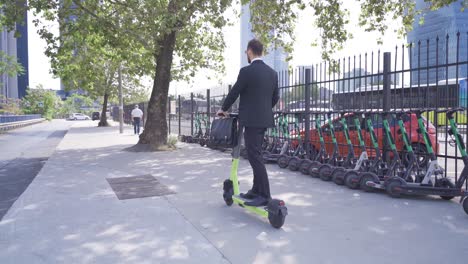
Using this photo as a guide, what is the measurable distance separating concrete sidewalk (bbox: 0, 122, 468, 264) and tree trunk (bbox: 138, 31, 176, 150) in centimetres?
618

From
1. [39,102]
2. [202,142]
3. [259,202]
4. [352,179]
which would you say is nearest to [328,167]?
[352,179]

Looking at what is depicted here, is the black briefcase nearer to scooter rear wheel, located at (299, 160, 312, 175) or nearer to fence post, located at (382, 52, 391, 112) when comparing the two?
scooter rear wheel, located at (299, 160, 312, 175)

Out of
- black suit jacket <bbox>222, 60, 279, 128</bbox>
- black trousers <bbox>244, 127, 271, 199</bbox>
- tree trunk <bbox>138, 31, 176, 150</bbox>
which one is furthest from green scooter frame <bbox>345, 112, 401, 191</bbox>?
tree trunk <bbox>138, 31, 176, 150</bbox>

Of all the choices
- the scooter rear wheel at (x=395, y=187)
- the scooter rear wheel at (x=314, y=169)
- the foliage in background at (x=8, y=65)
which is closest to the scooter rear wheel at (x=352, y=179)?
the scooter rear wheel at (x=395, y=187)

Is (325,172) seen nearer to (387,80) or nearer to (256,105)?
(387,80)

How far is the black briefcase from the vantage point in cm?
539

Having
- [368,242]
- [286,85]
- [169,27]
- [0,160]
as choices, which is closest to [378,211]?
[368,242]

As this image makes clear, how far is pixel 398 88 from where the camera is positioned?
7355mm

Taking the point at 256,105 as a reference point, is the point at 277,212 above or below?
below

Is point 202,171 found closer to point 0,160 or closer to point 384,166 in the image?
point 384,166

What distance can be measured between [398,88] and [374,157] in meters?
1.33

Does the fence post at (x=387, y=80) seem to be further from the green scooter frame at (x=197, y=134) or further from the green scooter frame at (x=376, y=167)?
the green scooter frame at (x=197, y=134)

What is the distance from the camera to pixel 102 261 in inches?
147

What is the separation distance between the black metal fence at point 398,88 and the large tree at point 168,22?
3.66 meters
